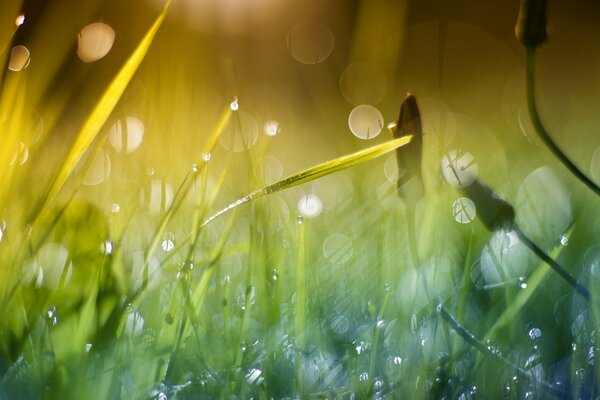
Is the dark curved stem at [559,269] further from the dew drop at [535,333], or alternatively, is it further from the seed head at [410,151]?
the seed head at [410,151]

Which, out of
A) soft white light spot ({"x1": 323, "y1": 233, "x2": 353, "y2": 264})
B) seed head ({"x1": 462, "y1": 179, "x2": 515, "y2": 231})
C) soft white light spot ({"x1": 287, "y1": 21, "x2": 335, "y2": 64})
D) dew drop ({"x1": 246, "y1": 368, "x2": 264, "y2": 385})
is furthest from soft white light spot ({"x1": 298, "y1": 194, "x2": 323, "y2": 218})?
soft white light spot ({"x1": 287, "y1": 21, "x2": 335, "y2": 64})

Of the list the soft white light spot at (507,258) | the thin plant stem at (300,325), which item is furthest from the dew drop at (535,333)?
the thin plant stem at (300,325)

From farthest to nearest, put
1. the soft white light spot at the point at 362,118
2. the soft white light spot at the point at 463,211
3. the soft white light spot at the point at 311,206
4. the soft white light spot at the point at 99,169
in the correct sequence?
the soft white light spot at the point at 362,118 < the soft white light spot at the point at 99,169 < the soft white light spot at the point at 311,206 < the soft white light spot at the point at 463,211

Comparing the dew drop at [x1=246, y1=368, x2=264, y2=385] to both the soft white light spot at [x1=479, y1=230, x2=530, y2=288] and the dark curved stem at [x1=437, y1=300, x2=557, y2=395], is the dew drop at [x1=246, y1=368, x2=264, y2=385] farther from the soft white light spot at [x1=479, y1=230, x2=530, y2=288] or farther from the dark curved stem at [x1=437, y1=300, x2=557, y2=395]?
the soft white light spot at [x1=479, y1=230, x2=530, y2=288]

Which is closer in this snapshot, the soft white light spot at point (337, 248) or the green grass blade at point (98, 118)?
the green grass blade at point (98, 118)

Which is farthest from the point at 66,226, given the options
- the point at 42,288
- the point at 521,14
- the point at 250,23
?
the point at 250,23

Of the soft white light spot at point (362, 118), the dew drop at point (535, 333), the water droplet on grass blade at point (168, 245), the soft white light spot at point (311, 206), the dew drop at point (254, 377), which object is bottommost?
the soft white light spot at point (362, 118)

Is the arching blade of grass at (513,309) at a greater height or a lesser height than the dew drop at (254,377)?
lesser

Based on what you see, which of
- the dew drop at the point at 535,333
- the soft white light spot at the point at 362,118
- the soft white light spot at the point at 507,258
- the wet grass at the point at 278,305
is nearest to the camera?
the wet grass at the point at 278,305
